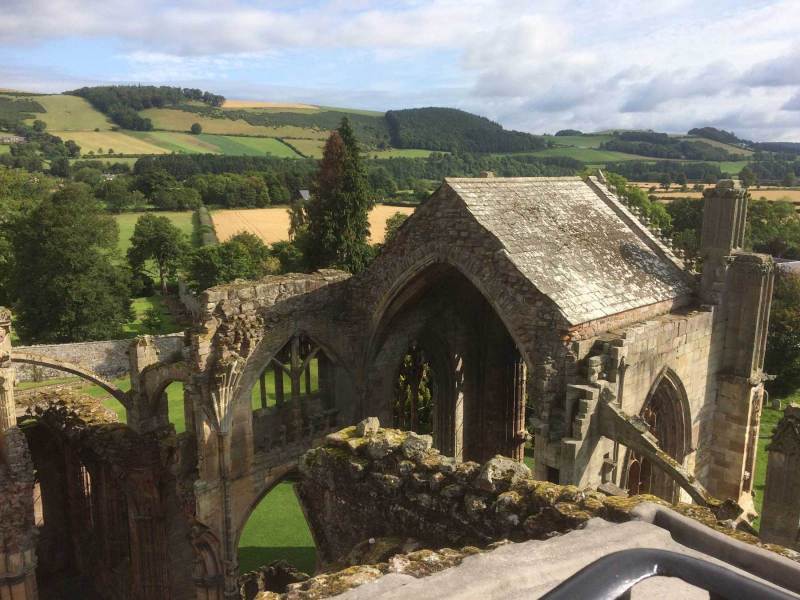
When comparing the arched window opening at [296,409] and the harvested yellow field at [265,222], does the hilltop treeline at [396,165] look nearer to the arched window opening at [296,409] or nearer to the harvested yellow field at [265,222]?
the harvested yellow field at [265,222]

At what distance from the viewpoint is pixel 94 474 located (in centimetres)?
1410

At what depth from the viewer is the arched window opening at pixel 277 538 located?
584 inches

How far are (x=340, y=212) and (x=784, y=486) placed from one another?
24.8 m

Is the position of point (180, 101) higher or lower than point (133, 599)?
higher

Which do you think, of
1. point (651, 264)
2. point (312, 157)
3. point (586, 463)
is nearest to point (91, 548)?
point (586, 463)

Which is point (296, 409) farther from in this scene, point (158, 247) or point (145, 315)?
point (158, 247)

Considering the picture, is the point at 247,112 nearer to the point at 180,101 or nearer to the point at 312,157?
the point at 180,101

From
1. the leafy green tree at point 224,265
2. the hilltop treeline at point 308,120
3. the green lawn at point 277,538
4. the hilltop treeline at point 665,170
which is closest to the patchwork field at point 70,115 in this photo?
the hilltop treeline at point 308,120

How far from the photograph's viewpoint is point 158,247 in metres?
48.2

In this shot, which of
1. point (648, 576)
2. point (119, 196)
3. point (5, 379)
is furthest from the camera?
point (119, 196)

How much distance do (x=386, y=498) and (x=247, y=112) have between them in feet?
447

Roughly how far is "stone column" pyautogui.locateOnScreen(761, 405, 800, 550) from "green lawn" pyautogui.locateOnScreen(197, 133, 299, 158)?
336ft

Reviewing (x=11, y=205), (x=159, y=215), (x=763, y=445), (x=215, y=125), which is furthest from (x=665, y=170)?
(x=11, y=205)

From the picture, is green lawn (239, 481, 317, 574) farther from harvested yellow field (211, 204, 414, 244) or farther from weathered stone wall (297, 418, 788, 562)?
harvested yellow field (211, 204, 414, 244)
